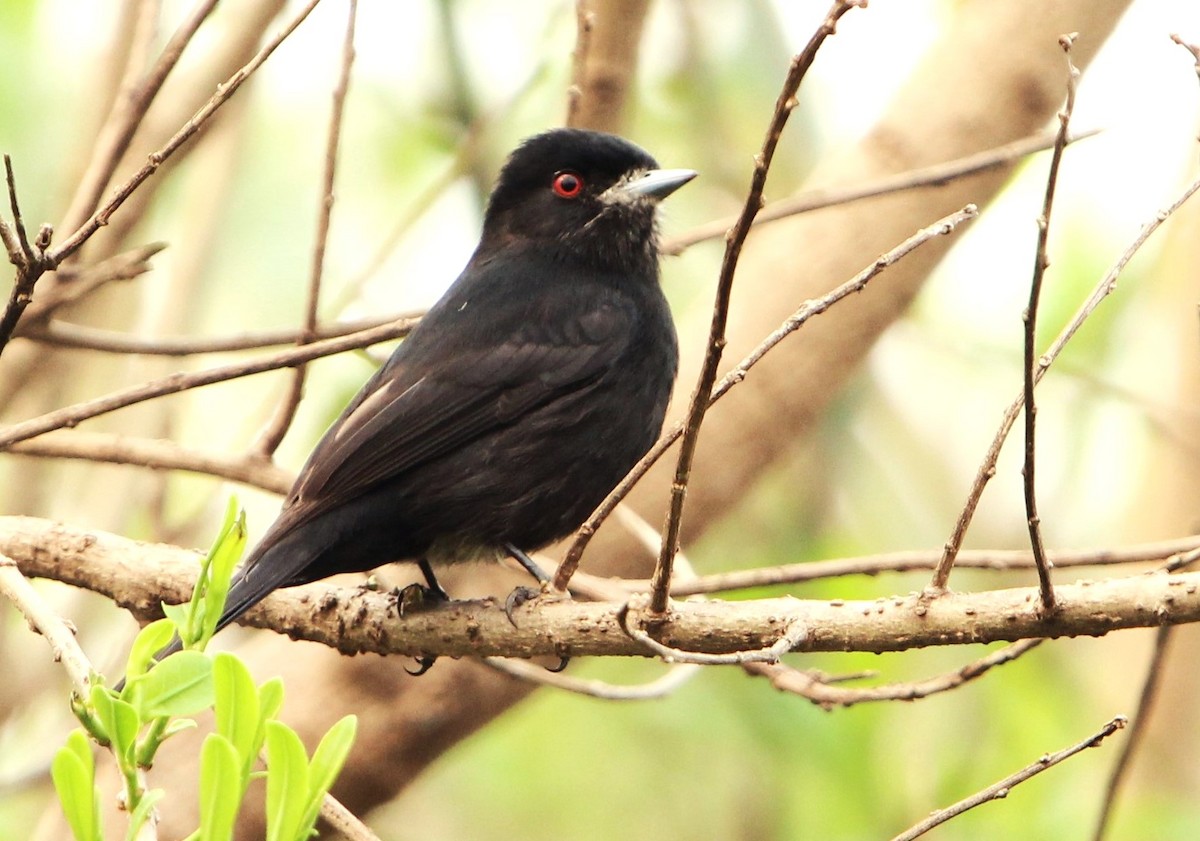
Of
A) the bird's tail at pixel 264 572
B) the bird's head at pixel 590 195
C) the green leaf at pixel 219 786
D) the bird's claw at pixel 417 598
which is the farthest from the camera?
the bird's head at pixel 590 195

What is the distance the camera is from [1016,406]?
226 centimetres

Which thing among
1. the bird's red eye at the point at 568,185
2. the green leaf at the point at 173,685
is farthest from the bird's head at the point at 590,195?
the green leaf at the point at 173,685

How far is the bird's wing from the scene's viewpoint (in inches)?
139

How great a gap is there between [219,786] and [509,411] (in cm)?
238

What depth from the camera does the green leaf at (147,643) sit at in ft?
5.61

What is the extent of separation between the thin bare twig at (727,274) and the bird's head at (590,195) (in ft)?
6.58

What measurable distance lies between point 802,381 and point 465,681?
1368 millimetres

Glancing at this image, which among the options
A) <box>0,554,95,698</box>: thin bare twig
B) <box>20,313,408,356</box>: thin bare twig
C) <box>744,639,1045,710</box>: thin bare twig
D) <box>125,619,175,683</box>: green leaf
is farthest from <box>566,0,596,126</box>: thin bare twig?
<box>125,619,175,683</box>: green leaf

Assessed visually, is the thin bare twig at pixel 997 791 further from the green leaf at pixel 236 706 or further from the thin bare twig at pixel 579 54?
the thin bare twig at pixel 579 54

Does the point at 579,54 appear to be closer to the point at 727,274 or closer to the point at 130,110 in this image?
the point at 130,110

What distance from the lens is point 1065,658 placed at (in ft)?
21.5

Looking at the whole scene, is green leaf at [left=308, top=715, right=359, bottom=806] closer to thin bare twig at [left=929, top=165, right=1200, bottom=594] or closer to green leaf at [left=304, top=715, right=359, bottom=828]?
green leaf at [left=304, top=715, right=359, bottom=828]

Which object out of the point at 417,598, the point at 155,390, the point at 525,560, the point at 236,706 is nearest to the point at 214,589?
the point at 236,706

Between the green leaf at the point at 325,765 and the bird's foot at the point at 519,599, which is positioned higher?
the bird's foot at the point at 519,599
